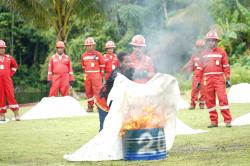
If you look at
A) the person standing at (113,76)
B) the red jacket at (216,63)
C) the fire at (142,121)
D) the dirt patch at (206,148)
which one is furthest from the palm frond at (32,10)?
the fire at (142,121)

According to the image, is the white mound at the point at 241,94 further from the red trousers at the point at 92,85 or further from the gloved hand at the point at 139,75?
the gloved hand at the point at 139,75

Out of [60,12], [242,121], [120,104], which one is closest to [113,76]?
[120,104]

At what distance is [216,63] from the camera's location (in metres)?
11.5

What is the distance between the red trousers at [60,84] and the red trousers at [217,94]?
589cm

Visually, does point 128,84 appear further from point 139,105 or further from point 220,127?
point 220,127

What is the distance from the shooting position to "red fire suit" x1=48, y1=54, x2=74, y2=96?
1645 centimetres

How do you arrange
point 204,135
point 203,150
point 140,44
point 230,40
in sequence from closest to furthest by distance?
point 203,150 → point 140,44 → point 204,135 → point 230,40

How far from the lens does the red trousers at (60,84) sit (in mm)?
16439

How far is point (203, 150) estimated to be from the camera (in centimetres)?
814

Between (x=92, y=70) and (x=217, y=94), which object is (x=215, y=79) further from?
(x=92, y=70)

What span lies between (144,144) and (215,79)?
4.38m

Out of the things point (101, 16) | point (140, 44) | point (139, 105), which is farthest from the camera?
point (101, 16)

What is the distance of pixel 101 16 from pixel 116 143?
1450 cm

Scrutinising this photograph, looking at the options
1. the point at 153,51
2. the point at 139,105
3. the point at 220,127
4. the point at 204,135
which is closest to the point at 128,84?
the point at 139,105
